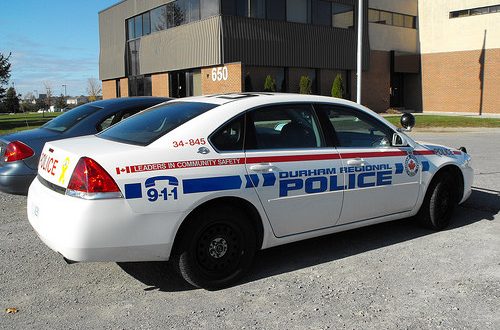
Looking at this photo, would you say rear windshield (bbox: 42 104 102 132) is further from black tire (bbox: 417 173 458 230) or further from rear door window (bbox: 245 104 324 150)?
black tire (bbox: 417 173 458 230)

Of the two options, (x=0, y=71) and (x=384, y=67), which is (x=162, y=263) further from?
(x=0, y=71)

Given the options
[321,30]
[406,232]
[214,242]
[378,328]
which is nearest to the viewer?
[378,328]

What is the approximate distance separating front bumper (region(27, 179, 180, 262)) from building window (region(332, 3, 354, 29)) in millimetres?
28752

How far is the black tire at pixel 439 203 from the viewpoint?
5566 millimetres

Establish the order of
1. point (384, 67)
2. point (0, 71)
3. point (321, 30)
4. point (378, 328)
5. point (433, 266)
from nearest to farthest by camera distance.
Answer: point (378, 328), point (433, 266), point (321, 30), point (384, 67), point (0, 71)

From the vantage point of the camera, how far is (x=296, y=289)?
4.11 metres

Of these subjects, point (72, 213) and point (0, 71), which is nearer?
point (72, 213)

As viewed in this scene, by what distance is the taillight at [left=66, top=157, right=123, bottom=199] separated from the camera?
357cm

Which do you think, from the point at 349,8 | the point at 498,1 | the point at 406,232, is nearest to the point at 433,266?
the point at 406,232

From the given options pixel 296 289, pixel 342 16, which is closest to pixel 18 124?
pixel 342 16

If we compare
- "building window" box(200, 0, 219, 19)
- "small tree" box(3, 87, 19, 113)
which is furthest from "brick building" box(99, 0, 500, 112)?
"small tree" box(3, 87, 19, 113)

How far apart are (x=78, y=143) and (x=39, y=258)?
1392 millimetres

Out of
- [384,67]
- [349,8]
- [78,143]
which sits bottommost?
[78,143]

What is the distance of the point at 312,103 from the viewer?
476 centimetres
